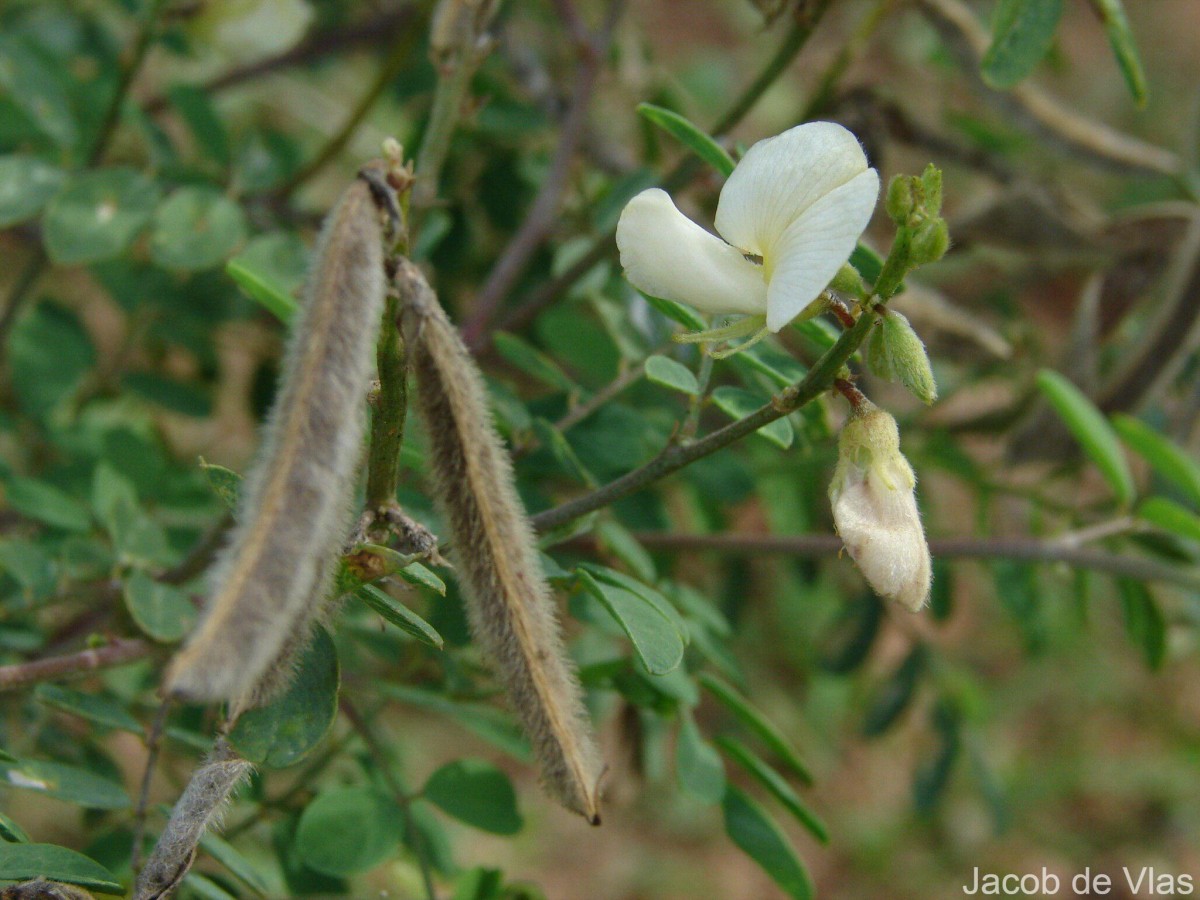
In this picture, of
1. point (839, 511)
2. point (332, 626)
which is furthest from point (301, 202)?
point (839, 511)

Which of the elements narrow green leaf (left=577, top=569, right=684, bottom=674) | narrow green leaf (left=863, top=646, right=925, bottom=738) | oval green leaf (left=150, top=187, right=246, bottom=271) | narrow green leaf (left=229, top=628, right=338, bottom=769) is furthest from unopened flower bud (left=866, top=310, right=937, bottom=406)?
narrow green leaf (left=863, top=646, right=925, bottom=738)

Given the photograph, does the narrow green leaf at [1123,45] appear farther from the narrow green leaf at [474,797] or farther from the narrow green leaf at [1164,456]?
the narrow green leaf at [474,797]

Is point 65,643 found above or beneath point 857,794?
above

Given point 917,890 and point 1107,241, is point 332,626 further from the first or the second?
point 917,890

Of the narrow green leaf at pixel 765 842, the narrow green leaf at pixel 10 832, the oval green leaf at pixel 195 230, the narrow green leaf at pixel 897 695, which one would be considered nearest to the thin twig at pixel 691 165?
the oval green leaf at pixel 195 230

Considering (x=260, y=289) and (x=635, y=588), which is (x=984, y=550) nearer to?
(x=635, y=588)

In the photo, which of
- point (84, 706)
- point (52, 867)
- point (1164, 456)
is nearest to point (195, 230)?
point (84, 706)
